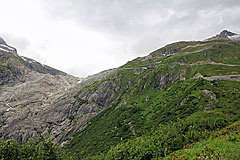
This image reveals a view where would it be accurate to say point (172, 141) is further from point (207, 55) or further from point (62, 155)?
point (207, 55)

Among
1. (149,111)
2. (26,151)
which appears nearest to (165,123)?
(149,111)

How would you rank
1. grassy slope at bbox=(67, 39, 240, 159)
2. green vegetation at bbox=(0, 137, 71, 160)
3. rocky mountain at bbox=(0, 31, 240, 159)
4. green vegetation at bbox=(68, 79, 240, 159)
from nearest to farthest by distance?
green vegetation at bbox=(0, 137, 71, 160) < green vegetation at bbox=(68, 79, 240, 159) < rocky mountain at bbox=(0, 31, 240, 159) < grassy slope at bbox=(67, 39, 240, 159)

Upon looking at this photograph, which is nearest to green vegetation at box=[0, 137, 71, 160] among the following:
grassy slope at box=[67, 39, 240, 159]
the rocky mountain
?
the rocky mountain

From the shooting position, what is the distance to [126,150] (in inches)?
1693

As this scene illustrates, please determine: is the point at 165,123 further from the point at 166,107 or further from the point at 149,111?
the point at 149,111

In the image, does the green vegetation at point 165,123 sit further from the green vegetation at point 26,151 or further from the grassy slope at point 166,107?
the green vegetation at point 26,151

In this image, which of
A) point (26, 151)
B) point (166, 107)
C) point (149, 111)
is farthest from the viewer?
point (149, 111)

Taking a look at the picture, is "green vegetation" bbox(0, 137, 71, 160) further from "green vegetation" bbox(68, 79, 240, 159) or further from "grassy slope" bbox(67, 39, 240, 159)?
"grassy slope" bbox(67, 39, 240, 159)

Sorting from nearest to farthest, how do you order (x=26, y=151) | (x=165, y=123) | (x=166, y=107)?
(x=26, y=151) < (x=165, y=123) < (x=166, y=107)

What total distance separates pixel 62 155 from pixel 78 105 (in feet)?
576

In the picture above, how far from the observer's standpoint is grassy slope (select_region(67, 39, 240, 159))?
5962 cm

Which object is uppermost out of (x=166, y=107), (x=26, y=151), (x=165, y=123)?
(x=26, y=151)

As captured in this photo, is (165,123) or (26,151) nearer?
(26,151)

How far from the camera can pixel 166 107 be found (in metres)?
104
